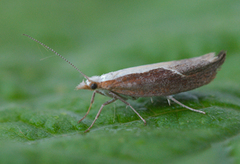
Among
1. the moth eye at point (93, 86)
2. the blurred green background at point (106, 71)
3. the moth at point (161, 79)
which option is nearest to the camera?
the blurred green background at point (106, 71)

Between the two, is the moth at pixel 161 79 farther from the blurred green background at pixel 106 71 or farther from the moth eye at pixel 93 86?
the blurred green background at pixel 106 71

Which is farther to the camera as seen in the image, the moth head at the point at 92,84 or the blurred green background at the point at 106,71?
the moth head at the point at 92,84

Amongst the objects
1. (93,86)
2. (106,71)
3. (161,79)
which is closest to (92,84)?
(93,86)

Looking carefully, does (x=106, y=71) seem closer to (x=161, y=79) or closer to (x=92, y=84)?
(x=92, y=84)

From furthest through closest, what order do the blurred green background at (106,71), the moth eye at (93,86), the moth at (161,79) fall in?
1. the moth eye at (93,86)
2. the moth at (161,79)
3. the blurred green background at (106,71)

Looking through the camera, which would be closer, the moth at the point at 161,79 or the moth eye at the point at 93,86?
the moth at the point at 161,79

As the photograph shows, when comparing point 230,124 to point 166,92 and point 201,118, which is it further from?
point 166,92

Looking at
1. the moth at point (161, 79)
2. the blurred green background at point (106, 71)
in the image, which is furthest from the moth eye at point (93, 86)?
the blurred green background at point (106, 71)

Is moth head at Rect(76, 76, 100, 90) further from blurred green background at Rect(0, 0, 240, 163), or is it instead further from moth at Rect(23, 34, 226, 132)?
blurred green background at Rect(0, 0, 240, 163)

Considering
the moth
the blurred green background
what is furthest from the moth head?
the blurred green background

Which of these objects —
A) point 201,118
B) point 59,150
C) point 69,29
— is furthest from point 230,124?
point 69,29
